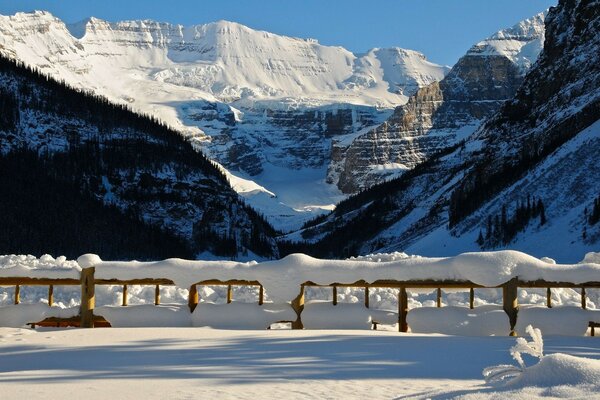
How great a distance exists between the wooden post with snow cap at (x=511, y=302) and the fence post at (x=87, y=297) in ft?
25.6

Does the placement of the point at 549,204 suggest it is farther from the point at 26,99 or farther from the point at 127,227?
the point at 26,99

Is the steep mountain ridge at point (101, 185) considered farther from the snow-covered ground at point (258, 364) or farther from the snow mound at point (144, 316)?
the snow-covered ground at point (258, 364)

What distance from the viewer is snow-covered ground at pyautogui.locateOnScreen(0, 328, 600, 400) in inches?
367

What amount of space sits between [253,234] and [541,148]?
2819 inches

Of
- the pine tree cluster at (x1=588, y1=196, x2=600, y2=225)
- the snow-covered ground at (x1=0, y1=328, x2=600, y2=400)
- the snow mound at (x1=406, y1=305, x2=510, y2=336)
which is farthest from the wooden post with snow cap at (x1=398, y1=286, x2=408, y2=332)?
the pine tree cluster at (x1=588, y1=196, x2=600, y2=225)

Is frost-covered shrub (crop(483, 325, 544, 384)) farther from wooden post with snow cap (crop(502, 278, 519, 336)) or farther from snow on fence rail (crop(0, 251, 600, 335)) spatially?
wooden post with snow cap (crop(502, 278, 519, 336))

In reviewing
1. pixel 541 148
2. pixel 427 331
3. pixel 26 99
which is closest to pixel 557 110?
pixel 541 148

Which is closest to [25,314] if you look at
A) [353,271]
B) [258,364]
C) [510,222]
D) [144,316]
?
[144,316]

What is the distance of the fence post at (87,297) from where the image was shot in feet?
50.9

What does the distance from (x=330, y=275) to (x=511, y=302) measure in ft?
11.0

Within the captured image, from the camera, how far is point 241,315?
15.4 meters

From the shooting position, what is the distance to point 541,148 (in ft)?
408

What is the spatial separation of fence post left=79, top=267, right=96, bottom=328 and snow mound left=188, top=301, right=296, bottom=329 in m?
2.00

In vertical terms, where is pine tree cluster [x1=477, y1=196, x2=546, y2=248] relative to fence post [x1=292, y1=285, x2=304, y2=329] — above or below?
above
